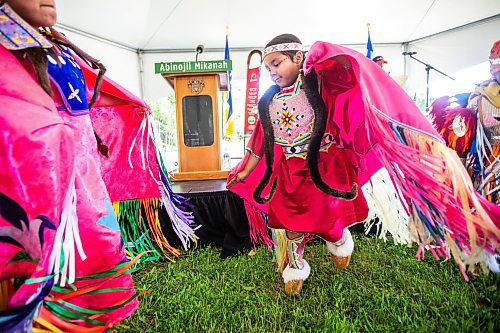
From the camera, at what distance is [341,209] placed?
1.28m

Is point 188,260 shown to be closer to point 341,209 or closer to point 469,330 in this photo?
point 341,209

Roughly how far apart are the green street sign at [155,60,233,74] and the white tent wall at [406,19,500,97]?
3.64 meters

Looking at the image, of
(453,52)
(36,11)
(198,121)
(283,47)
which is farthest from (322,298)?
(453,52)

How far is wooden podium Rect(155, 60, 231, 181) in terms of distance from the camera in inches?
96.0

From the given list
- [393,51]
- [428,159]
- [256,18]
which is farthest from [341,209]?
[393,51]

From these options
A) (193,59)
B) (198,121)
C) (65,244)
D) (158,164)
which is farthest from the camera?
(193,59)

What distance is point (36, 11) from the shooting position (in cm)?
72

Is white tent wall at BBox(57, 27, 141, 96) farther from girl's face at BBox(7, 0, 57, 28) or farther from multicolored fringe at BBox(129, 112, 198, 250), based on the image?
girl's face at BBox(7, 0, 57, 28)

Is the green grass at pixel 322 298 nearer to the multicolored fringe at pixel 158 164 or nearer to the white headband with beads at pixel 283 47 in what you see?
the multicolored fringe at pixel 158 164

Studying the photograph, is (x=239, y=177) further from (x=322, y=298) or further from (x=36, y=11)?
(x=36, y=11)

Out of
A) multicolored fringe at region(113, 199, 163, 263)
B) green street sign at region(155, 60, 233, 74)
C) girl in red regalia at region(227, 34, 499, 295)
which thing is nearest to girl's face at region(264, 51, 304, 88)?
girl in red regalia at region(227, 34, 499, 295)

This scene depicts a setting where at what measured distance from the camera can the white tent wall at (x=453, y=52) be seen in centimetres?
408

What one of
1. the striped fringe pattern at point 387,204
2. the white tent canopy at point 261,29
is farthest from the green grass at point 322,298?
the white tent canopy at point 261,29

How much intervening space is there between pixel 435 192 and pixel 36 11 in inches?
42.5
